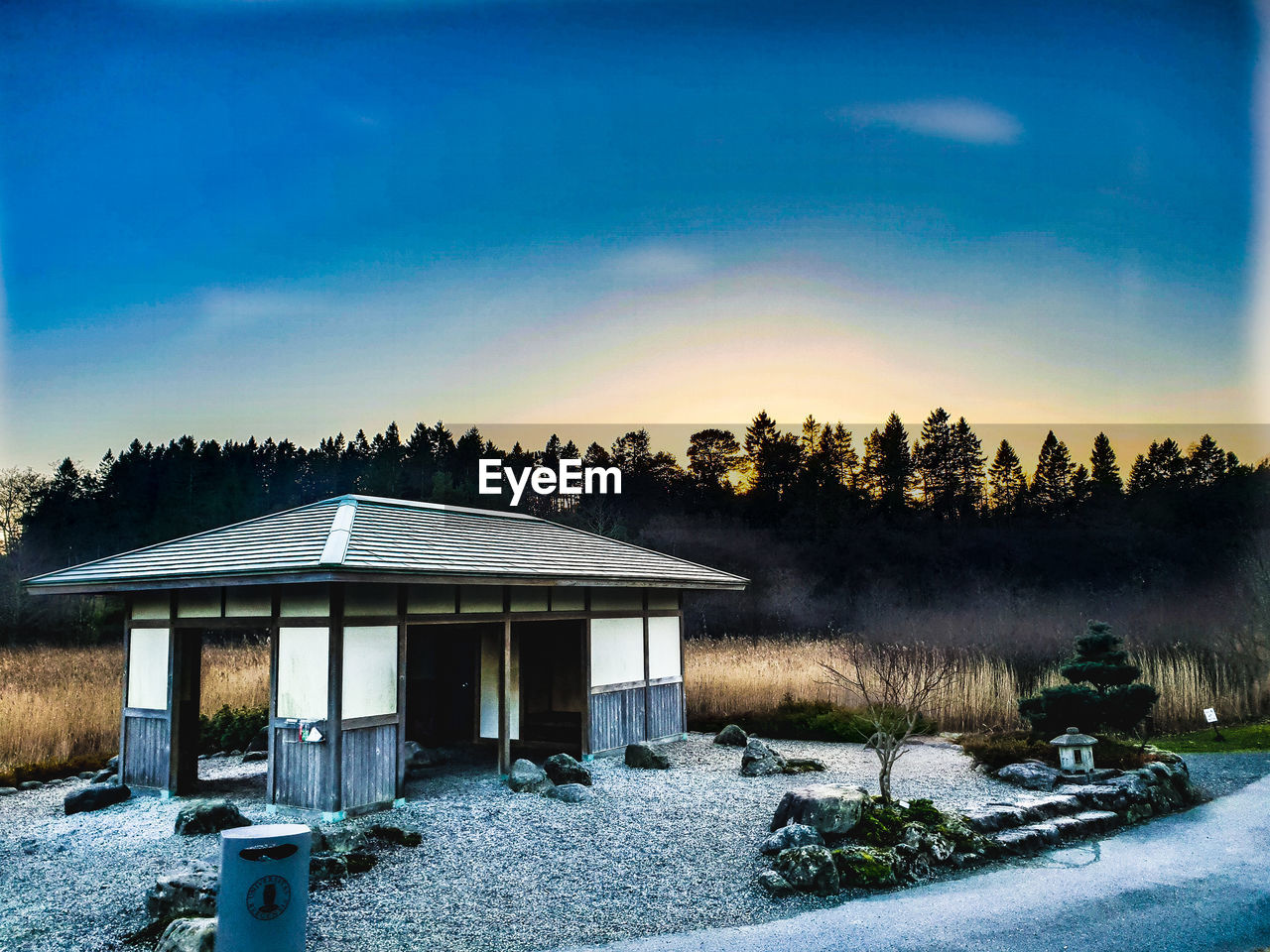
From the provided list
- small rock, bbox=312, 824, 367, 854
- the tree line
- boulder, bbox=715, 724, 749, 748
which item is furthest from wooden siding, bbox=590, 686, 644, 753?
the tree line

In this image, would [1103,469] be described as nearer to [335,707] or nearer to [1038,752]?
[1038,752]

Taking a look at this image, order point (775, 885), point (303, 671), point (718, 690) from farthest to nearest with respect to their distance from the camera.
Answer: point (718, 690) < point (303, 671) < point (775, 885)

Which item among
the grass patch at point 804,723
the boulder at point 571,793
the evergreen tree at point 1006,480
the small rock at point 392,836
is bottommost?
the grass patch at point 804,723

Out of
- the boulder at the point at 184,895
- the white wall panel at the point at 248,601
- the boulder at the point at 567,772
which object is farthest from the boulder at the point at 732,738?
the boulder at the point at 184,895

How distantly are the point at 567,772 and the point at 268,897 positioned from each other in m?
6.21

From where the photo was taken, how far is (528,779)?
34.9 feet

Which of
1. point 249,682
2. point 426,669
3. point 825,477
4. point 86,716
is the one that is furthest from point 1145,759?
point 825,477

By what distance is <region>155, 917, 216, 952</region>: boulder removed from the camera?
541 cm

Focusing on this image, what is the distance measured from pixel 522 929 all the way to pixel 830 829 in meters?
3.12

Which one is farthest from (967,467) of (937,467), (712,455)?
(712,455)

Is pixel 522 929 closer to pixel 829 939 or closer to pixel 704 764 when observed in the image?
pixel 829 939

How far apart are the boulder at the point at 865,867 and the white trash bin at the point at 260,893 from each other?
13.9 ft

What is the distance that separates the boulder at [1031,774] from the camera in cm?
1041

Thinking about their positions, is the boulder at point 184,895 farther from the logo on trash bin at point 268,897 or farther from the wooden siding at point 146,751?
the wooden siding at point 146,751
